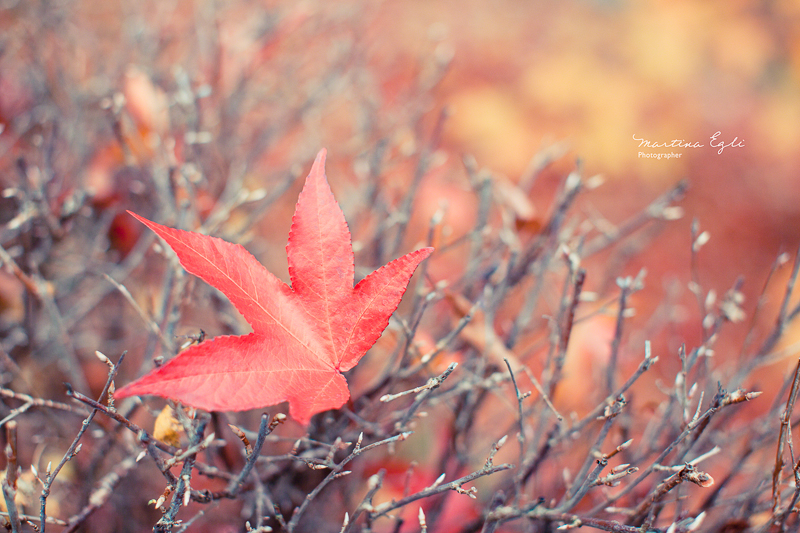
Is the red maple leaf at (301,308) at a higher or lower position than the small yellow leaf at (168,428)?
higher

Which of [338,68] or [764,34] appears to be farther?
[764,34]

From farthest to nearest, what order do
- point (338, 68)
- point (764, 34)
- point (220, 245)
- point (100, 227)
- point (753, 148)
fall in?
point (764, 34), point (753, 148), point (338, 68), point (100, 227), point (220, 245)

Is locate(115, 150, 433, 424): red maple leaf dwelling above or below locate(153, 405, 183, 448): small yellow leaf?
above

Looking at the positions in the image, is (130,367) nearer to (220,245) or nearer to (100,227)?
(100,227)

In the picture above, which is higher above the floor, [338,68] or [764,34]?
[764,34]

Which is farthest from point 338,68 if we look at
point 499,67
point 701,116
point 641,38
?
point 641,38

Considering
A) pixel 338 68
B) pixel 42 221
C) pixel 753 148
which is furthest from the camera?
pixel 753 148

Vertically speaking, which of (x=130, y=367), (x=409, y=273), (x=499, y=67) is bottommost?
(x=130, y=367)
